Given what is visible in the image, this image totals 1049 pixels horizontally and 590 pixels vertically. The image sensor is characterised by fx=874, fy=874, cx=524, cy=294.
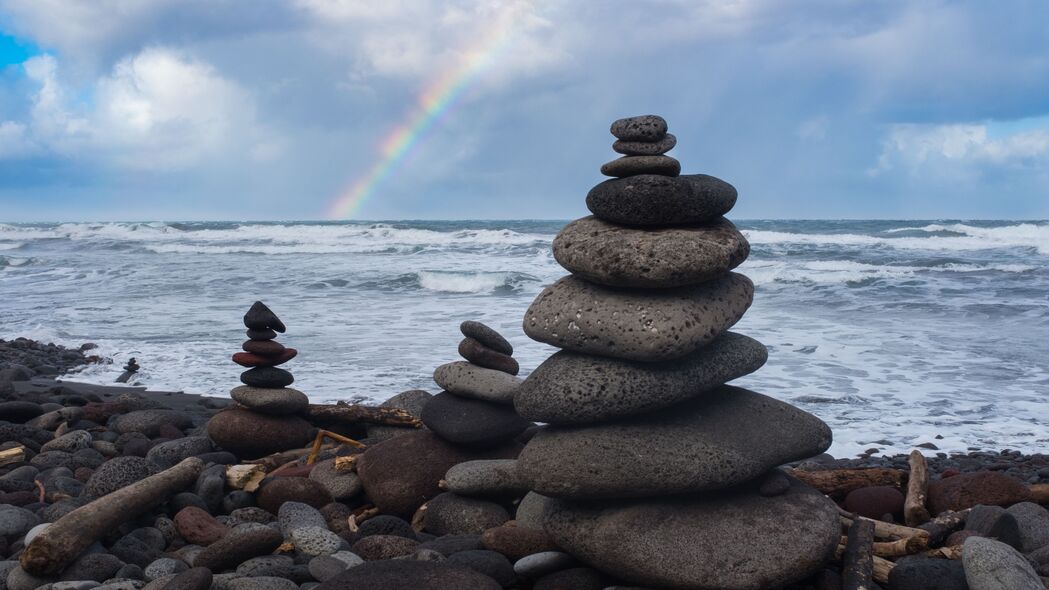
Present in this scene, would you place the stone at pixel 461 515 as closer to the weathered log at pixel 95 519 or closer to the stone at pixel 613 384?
the stone at pixel 613 384

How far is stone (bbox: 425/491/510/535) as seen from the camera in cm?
652

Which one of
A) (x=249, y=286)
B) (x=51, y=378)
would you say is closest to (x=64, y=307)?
(x=249, y=286)

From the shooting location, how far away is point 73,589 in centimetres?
486

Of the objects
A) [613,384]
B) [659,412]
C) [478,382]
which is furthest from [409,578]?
[478,382]

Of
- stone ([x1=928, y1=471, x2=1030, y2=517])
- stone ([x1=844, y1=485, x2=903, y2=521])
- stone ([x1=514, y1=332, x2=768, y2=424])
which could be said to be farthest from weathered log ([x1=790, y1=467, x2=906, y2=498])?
stone ([x1=514, y1=332, x2=768, y2=424])

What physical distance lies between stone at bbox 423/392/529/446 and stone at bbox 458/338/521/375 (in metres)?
0.34

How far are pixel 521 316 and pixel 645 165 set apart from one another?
14928 millimetres

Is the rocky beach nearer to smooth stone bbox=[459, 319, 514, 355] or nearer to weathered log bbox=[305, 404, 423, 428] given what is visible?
smooth stone bbox=[459, 319, 514, 355]

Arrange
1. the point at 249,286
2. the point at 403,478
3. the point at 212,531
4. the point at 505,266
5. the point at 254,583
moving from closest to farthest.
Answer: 1. the point at 254,583
2. the point at 212,531
3. the point at 403,478
4. the point at 249,286
5. the point at 505,266

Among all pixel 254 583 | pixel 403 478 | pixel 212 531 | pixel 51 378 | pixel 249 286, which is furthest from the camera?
pixel 249 286

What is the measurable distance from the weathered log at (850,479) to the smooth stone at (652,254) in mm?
2085

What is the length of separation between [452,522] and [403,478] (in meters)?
0.75

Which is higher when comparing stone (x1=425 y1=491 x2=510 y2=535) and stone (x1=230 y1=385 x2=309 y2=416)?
stone (x1=230 y1=385 x2=309 y2=416)

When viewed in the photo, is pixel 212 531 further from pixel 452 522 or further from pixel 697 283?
pixel 697 283
